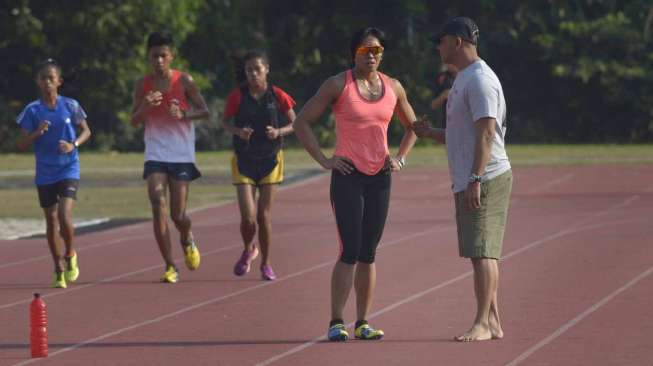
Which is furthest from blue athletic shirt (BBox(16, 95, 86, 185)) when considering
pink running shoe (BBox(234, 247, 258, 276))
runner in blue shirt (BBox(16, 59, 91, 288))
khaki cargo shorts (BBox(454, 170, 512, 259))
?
khaki cargo shorts (BBox(454, 170, 512, 259))

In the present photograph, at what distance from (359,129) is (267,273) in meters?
3.89

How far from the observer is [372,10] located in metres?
52.2

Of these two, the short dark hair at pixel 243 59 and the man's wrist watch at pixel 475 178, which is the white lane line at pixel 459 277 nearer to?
the man's wrist watch at pixel 475 178

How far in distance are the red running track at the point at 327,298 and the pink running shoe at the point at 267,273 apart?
0.48 feet

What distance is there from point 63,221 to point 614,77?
3614 cm

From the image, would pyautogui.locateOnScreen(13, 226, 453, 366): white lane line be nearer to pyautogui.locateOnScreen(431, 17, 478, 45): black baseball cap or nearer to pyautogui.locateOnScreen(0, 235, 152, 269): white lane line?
pyautogui.locateOnScreen(431, 17, 478, 45): black baseball cap

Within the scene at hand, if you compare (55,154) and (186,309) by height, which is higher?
(55,154)

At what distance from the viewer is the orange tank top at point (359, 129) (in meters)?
9.84

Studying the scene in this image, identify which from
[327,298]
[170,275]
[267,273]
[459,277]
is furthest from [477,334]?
[170,275]

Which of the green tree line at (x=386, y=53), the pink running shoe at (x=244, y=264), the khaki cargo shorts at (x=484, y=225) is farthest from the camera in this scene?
the green tree line at (x=386, y=53)

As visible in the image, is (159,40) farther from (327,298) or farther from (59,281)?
(327,298)

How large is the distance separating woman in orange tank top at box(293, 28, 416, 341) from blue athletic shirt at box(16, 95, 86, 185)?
13.4 ft

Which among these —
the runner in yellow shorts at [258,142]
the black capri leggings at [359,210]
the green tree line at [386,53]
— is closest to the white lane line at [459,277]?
the black capri leggings at [359,210]

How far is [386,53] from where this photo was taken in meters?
51.2
